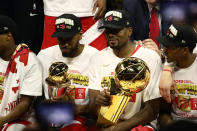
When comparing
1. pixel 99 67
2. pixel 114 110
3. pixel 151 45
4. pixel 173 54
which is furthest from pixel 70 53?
pixel 114 110

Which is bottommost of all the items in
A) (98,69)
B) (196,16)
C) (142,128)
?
(142,128)

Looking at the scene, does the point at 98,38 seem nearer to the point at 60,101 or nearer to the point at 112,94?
the point at 60,101

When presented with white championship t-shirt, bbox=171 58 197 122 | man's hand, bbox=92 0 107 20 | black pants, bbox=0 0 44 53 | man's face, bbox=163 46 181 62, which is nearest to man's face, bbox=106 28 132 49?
man's face, bbox=163 46 181 62

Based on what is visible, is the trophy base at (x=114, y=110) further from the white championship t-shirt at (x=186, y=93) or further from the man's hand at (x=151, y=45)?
the man's hand at (x=151, y=45)

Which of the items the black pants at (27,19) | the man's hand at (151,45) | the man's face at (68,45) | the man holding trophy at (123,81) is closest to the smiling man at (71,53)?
the man's face at (68,45)

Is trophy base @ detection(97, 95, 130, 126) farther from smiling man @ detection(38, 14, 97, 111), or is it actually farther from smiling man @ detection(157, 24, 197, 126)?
smiling man @ detection(38, 14, 97, 111)

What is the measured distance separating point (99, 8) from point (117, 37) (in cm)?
88

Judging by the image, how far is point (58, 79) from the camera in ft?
11.1

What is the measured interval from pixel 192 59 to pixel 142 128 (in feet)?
2.70

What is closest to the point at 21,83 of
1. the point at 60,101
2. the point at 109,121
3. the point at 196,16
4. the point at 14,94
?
the point at 14,94

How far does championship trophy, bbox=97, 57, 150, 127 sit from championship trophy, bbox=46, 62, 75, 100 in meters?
0.61

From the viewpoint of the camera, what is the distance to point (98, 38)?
4.65 meters

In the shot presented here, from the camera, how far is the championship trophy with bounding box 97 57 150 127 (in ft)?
9.48

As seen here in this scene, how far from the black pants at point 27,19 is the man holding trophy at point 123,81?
1.49 meters
